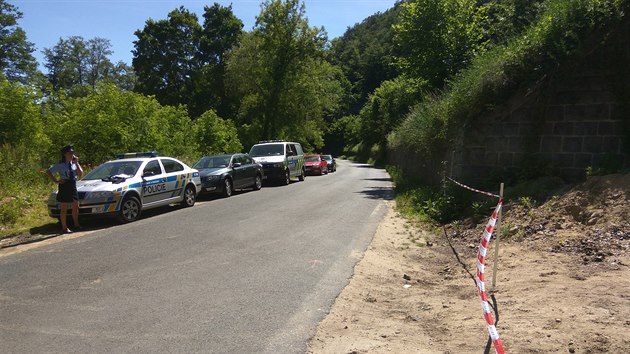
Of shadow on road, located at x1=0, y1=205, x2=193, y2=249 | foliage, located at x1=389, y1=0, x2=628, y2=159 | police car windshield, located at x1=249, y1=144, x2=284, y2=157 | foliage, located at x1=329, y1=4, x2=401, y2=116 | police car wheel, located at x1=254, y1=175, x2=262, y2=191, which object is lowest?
shadow on road, located at x1=0, y1=205, x2=193, y2=249

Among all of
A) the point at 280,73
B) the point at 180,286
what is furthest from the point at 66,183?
the point at 280,73

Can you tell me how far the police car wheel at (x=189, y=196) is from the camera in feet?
44.0

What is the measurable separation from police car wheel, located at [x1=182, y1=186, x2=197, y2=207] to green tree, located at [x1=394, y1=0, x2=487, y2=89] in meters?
11.0

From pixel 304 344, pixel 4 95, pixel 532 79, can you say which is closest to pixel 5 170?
pixel 4 95

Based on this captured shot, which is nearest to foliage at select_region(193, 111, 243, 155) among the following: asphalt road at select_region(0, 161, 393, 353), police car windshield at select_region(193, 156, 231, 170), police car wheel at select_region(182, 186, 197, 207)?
police car windshield at select_region(193, 156, 231, 170)

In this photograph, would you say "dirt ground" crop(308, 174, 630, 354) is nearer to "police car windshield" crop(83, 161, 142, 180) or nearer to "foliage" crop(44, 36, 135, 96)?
"police car windshield" crop(83, 161, 142, 180)

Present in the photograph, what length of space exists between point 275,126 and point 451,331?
34.7m

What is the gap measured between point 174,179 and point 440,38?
1245 centimetres

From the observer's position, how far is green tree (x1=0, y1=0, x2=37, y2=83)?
51.5m

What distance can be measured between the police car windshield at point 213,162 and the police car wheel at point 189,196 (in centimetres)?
315

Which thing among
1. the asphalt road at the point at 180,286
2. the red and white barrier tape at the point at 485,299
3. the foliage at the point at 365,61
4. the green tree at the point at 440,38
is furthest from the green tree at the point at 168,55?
the red and white barrier tape at the point at 485,299

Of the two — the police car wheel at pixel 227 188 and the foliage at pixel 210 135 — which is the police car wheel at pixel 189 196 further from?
the foliage at pixel 210 135

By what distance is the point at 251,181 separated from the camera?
18.5 metres

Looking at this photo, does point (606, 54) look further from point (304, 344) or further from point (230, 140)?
point (230, 140)
